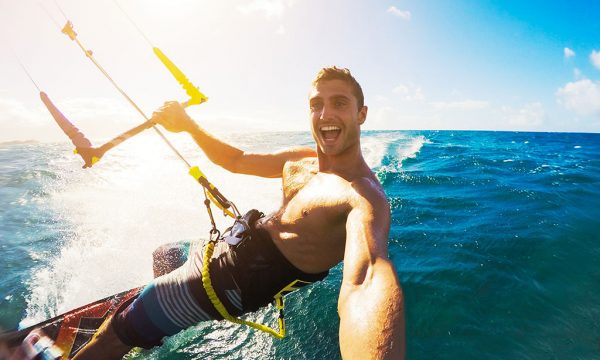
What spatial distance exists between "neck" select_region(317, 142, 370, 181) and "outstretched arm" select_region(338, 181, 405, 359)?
2.77 feet

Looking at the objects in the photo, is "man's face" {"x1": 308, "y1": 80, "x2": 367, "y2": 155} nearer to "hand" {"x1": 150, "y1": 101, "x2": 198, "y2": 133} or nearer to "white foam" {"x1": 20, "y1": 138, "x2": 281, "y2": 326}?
"hand" {"x1": 150, "y1": 101, "x2": 198, "y2": 133}

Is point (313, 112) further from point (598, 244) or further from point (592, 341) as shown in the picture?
point (598, 244)

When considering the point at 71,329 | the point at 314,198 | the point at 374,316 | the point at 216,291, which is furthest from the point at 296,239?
the point at 71,329

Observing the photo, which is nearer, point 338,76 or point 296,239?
point 296,239

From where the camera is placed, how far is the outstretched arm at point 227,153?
12.6ft

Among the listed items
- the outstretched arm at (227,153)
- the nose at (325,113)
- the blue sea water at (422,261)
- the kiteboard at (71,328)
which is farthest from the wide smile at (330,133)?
the blue sea water at (422,261)

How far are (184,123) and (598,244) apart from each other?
8.74m

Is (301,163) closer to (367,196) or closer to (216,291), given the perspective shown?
(367,196)

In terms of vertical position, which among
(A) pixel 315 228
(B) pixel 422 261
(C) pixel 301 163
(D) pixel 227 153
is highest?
(D) pixel 227 153

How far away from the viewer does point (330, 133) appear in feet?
10.6

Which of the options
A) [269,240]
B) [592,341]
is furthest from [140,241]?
[592,341]

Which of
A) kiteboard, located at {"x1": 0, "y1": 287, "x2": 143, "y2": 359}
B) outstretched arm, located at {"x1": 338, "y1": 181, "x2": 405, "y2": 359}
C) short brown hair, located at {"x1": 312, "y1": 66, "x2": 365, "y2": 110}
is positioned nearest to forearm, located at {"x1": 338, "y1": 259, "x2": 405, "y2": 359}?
outstretched arm, located at {"x1": 338, "y1": 181, "x2": 405, "y2": 359}

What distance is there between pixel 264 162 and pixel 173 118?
4.12ft

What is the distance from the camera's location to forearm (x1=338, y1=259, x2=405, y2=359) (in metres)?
1.31
